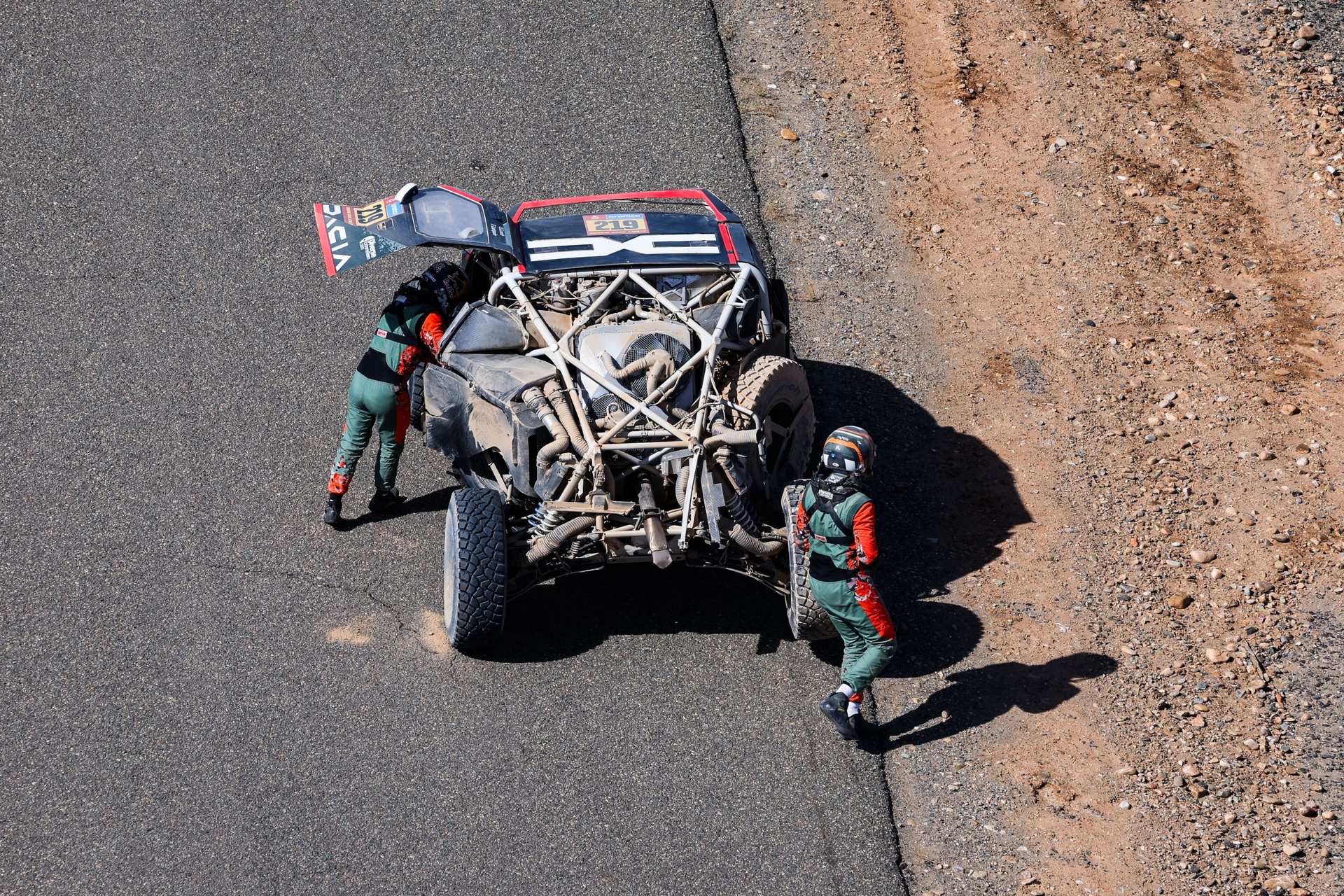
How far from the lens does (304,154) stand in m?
12.8

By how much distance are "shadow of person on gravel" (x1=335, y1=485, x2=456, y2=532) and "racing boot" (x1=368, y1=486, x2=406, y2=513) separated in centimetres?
3

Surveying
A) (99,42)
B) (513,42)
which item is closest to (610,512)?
(513,42)

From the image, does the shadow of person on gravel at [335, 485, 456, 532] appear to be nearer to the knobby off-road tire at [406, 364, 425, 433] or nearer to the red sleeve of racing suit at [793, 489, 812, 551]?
the knobby off-road tire at [406, 364, 425, 433]

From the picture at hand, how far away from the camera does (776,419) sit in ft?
28.9

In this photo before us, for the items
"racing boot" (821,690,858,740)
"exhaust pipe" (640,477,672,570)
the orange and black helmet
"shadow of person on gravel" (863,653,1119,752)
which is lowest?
"shadow of person on gravel" (863,653,1119,752)

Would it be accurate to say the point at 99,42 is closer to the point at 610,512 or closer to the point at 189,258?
the point at 189,258

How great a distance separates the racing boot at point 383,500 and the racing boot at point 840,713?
11.2 feet

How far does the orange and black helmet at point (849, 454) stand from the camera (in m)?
7.62

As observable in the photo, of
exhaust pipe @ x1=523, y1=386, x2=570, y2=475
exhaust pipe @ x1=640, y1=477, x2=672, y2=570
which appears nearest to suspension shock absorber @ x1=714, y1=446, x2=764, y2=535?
exhaust pipe @ x1=640, y1=477, x2=672, y2=570

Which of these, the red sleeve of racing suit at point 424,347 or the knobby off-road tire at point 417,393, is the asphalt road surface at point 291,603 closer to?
the knobby off-road tire at point 417,393

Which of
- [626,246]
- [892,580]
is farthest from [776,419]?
[626,246]

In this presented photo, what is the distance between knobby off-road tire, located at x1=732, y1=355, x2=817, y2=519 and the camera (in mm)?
8375

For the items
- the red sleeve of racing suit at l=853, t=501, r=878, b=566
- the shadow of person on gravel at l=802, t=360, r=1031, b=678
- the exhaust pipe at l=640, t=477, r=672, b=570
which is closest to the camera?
the red sleeve of racing suit at l=853, t=501, r=878, b=566

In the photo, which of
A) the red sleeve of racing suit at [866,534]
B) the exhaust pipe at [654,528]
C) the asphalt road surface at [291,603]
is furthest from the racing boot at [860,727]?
the exhaust pipe at [654,528]
